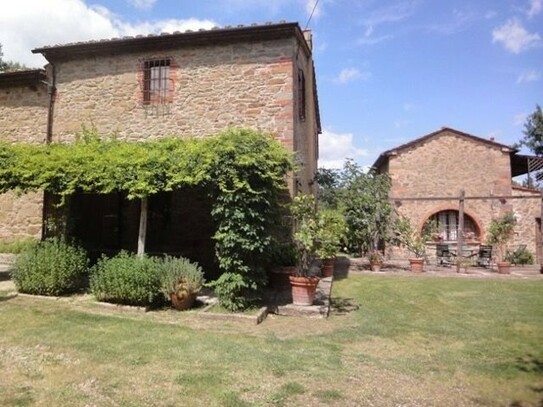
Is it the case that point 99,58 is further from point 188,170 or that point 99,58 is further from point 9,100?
point 188,170

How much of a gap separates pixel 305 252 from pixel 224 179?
2138 millimetres

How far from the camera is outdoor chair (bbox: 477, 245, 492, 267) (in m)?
15.0

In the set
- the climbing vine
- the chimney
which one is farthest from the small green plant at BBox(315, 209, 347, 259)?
the chimney

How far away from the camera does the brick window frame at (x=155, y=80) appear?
11.0 meters

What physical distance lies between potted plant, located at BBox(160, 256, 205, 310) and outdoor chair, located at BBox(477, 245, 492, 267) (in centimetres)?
1191

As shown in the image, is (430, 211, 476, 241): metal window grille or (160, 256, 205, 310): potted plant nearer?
(160, 256, 205, 310): potted plant

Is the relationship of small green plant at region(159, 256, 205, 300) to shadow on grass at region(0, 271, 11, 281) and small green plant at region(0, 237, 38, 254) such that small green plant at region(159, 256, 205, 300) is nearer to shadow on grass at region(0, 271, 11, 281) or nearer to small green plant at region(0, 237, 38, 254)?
shadow on grass at region(0, 271, 11, 281)

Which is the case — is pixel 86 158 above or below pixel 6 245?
above

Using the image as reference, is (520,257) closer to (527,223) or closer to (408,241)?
(527,223)

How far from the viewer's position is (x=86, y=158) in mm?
8539

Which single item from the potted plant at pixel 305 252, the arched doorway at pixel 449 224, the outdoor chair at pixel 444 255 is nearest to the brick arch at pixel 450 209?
the arched doorway at pixel 449 224

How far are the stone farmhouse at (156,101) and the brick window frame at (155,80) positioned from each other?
1.1 inches

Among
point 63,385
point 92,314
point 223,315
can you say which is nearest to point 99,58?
point 92,314

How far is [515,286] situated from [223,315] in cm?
853
